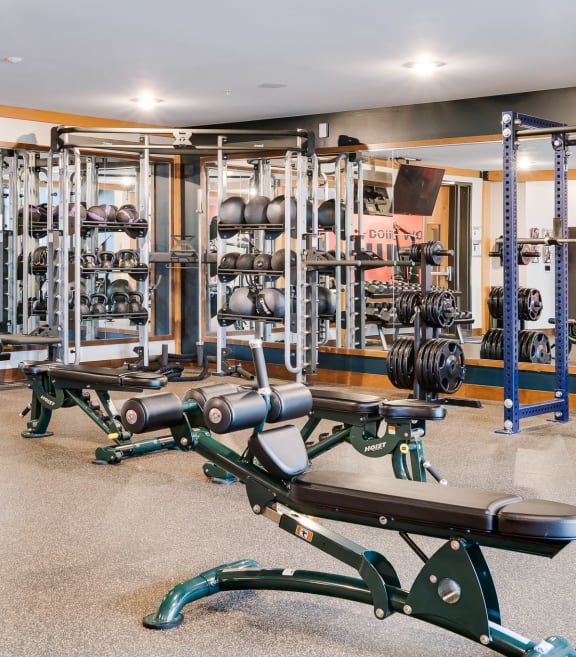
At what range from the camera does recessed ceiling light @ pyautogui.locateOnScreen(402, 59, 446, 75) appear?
5.92 m

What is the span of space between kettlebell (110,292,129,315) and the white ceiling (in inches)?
67.2

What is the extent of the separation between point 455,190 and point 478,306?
986 millimetres

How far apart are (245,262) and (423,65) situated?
233cm

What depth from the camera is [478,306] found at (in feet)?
23.4

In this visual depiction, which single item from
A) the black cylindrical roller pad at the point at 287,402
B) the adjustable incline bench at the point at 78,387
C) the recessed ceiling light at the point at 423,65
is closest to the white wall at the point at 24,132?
the adjustable incline bench at the point at 78,387

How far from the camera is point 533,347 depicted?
20.9 feet

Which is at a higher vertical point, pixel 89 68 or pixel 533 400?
pixel 89 68

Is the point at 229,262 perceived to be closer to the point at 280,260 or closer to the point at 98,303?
the point at 280,260

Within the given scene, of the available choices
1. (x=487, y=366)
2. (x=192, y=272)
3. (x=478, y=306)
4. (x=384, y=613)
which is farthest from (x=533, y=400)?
(x=384, y=613)

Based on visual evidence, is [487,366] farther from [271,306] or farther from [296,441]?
[296,441]

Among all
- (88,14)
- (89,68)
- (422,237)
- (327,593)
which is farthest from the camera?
(422,237)

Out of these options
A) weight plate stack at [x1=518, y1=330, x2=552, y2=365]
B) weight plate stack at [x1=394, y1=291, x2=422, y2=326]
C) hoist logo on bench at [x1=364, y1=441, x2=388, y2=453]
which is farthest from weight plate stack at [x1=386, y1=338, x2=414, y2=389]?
hoist logo on bench at [x1=364, y1=441, x2=388, y2=453]

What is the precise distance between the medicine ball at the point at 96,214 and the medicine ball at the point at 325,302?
197 centimetres

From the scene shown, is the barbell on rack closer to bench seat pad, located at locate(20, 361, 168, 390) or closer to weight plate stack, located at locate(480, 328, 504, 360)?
weight plate stack, located at locate(480, 328, 504, 360)
